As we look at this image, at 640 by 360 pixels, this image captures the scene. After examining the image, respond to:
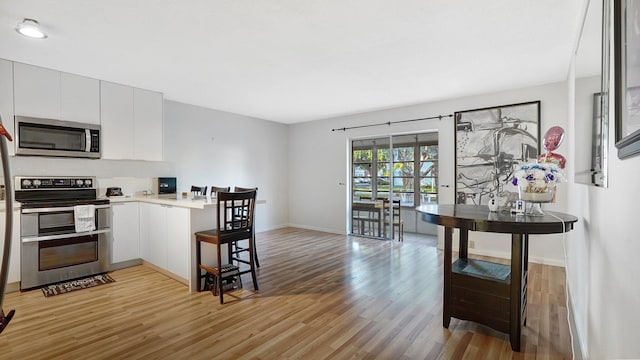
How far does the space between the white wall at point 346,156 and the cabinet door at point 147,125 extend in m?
3.18

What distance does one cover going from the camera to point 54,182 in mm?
3590

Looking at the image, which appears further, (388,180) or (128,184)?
(388,180)

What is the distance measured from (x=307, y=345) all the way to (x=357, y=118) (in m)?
4.70

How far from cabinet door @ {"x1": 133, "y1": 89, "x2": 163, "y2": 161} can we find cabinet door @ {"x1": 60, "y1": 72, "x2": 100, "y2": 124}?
47 cm

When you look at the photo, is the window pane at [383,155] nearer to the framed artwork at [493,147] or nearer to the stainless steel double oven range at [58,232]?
the framed artwork at [493,147]

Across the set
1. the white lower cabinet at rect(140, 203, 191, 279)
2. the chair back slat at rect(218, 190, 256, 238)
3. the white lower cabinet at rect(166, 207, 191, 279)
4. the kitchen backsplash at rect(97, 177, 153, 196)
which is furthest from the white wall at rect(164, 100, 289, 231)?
the chair back slat at rect(218, 190, 256, 238)

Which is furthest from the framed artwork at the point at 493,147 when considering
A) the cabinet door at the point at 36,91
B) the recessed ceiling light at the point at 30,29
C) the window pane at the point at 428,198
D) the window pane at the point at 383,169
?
the cabinet door at the point at 36,91

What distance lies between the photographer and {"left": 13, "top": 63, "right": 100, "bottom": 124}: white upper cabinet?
3379 millimetres

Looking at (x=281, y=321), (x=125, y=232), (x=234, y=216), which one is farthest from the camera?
(x=125, y=232)

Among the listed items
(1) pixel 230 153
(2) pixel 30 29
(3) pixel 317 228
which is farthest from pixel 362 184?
(2) pixel 30 29

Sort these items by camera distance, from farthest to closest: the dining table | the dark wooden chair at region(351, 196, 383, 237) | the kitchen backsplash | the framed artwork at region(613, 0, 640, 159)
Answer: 1. the dark wooden chair at region(351, 196, 383, 237)
2. the kitchen backsplash
3. the dining table
4. the framed artwork at region(613, 0, 640, 159)

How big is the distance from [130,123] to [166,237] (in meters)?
1.81

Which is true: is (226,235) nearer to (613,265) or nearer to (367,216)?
(613,265)

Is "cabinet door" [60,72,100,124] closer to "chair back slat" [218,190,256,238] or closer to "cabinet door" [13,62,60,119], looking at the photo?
"cabinet door" [13,62,60,119]
